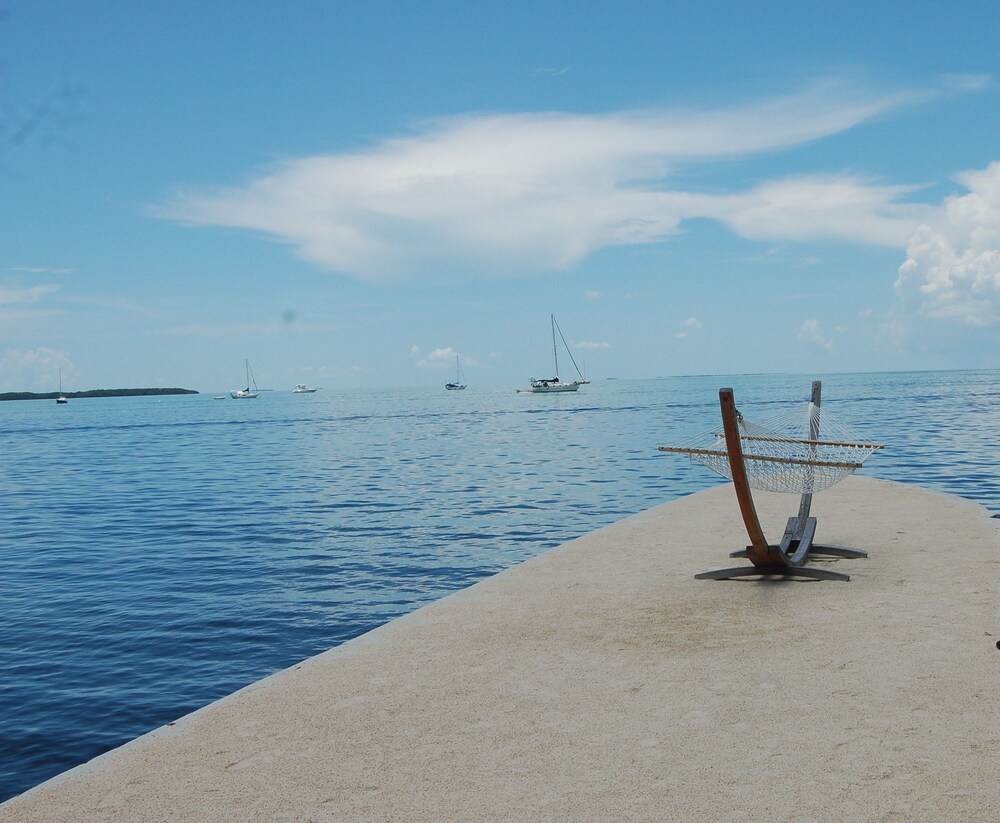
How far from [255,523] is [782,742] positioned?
16.2 metres

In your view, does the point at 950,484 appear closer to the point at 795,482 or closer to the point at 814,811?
the point at 795,482

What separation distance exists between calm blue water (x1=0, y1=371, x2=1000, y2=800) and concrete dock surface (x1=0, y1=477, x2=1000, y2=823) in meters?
1.77

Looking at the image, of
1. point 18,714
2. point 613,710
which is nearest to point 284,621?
point 18,714

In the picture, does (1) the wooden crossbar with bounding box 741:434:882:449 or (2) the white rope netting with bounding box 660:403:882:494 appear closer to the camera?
(2) the white rope netting with bounding box 660:403:882:494

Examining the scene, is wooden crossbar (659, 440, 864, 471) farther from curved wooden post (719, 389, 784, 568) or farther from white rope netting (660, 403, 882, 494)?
curved wooden post (719, 389, 784, 568)

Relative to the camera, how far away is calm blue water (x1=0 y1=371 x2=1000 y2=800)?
334 inches

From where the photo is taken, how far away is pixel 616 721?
18.7 feet

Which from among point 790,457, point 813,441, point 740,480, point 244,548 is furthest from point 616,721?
point 244,548

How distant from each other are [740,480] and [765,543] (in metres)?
1.05

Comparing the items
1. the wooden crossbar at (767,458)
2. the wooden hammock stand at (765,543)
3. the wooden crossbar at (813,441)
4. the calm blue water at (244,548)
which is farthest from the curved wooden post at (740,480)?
the calm blue water at (244,548)

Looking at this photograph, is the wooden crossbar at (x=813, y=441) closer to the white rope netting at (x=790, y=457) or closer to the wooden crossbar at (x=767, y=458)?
the white rope netting at (x=790, y=457)

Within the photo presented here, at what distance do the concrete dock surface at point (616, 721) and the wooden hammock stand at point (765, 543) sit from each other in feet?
1.07

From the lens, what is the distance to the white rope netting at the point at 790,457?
396 inches

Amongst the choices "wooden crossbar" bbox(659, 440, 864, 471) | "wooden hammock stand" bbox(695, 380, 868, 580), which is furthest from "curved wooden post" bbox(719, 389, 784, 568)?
"wooden crossbar" bbox(659, 440, 864, 471)
